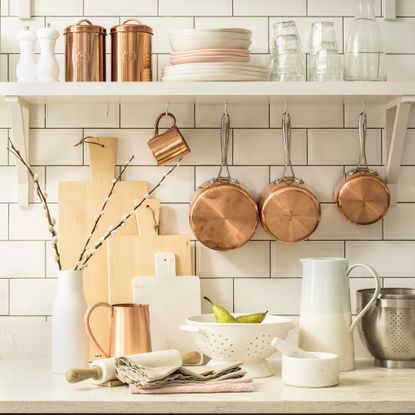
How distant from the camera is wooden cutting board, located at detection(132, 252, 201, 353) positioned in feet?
8.63

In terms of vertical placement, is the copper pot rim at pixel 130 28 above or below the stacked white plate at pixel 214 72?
above

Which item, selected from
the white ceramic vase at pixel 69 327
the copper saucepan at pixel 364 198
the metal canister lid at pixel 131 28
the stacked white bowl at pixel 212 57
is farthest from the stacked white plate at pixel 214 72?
the white ceramic vase at pixel 69 327

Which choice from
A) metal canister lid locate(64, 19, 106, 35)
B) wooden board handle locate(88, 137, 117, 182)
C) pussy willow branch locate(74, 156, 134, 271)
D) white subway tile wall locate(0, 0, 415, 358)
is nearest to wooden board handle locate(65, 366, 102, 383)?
pussy willow branch locate(74, 156, 134, 271)

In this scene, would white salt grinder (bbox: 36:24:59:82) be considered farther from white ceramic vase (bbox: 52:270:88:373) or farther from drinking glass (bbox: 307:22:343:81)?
drinking glass (bbox: 307:22:343:81)

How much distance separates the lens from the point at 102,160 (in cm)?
269

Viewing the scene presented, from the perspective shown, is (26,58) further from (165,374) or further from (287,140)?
(165,374)

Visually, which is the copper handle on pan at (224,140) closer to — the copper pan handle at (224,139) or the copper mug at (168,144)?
the copper pan handle at (224,139)

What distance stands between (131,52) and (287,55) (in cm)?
44

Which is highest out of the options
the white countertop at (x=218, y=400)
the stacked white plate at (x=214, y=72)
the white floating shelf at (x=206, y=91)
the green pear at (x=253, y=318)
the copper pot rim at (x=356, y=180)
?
the stacked white plate at (x=214, y=72)

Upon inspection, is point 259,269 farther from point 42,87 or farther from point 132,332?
point 42,87

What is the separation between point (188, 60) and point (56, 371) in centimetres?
93

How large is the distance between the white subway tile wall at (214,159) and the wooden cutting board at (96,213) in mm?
41

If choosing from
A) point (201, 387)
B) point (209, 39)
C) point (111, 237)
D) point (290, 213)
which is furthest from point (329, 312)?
point (209, 39)

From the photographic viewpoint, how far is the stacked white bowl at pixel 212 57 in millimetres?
2439
